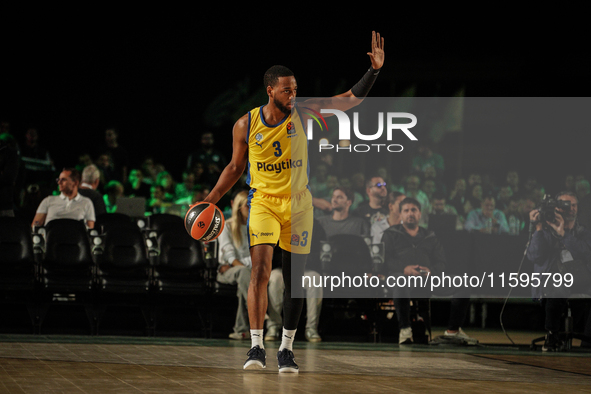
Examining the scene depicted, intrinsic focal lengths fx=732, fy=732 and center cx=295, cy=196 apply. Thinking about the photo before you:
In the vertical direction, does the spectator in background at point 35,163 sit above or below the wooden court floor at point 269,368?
above

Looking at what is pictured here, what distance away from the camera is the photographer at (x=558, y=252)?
7.59 meters

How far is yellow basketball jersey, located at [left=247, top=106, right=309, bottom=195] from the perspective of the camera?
5.07 meters

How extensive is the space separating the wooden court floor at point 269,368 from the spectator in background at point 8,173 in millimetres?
2858

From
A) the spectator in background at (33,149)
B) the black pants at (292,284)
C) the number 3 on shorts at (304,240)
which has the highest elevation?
the spectator in background at (33,149)

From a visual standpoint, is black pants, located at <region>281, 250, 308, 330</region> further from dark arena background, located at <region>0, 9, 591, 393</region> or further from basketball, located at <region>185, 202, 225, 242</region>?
basketball, located at <region>185, 202, 225, 242</region>

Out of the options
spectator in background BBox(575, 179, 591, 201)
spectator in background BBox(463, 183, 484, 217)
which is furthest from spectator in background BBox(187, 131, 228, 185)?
spectator in background BBox(575, 179, 591, 201)

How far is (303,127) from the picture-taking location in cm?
524

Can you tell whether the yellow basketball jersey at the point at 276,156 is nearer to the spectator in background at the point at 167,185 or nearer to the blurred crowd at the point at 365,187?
the blurred crowd at the point at 365,187

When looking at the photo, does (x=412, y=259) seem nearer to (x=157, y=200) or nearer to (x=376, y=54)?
(x=376, y=54)

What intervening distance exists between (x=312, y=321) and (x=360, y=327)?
710mm

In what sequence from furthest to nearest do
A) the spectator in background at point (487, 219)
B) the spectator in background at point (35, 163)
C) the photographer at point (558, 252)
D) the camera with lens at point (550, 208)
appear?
the spectator in background at point (35, 163) → the spectator in background at point (487, 219) → the camera with lens at point (550, 208) → the photographer at point (558, 252)

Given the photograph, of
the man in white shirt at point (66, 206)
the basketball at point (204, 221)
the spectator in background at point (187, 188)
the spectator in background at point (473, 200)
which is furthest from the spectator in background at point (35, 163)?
the basketball at point (204, 221)

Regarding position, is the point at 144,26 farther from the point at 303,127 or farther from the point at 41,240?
the point at 303,127

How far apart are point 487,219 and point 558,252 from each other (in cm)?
169
